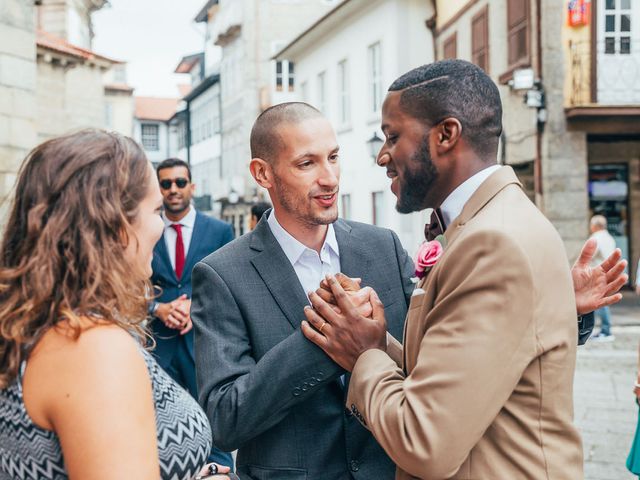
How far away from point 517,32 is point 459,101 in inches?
635

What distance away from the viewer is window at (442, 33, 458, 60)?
65.0 ft

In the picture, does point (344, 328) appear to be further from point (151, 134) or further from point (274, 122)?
point (151, 134)

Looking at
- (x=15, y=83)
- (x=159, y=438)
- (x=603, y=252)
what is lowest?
(x=603, y=252)

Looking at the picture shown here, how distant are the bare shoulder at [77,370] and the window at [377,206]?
815 inches

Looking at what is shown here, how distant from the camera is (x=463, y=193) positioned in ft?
6.86

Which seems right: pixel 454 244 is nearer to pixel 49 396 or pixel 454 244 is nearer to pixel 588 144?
pixel 49 396

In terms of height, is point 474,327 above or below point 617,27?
below

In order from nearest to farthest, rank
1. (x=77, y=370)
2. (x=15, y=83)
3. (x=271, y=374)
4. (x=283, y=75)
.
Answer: (x=77, y=370)
(x=271, y=374)
(x=15, y=83)
(x=283, y=75)

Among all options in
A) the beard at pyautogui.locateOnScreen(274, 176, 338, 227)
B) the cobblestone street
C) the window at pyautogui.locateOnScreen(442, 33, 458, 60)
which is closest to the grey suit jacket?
the beard at pyautogui.locateOnScreen(274, 176, 338, 227)

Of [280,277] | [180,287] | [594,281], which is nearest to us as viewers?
[594,281]

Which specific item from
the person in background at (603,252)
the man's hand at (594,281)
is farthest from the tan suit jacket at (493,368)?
Answer: the person in background at (603,252)

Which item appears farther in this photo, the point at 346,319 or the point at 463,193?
the point at 346,319

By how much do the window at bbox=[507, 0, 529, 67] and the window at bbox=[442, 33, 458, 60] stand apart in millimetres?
2188

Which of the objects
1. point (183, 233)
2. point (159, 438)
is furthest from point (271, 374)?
point (183, 233)
